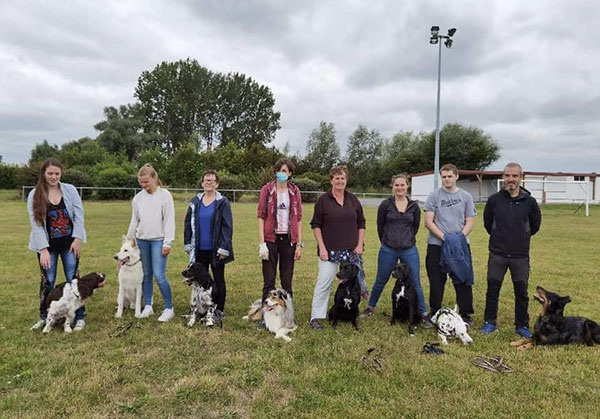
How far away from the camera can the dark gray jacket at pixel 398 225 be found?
489 cm

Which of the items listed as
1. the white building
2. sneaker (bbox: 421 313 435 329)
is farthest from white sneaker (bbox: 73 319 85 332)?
the white building

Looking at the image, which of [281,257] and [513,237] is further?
[281,257]

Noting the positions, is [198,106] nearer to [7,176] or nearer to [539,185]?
[7,176]

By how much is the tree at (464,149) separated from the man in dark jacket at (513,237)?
40.2m

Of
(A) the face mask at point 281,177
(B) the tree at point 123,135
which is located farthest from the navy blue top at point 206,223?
(B) the tree at point 123,135

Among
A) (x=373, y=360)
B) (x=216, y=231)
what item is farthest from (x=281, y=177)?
(x=373, y=360)

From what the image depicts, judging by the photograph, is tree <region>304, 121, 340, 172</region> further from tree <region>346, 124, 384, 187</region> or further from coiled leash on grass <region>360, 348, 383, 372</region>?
coiled leash on grass <region>360, 348, 383, 372</region>

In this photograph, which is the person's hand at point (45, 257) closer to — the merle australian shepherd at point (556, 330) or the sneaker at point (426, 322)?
the sneaker at point (426, 322)

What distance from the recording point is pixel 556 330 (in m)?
4.28

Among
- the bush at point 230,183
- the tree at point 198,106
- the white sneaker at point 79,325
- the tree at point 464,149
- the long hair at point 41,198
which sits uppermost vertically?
the tree at point 198,106

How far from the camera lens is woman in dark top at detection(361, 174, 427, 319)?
4.90 metres

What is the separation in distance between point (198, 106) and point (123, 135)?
35.1 feet

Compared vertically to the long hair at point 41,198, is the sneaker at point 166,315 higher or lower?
lower

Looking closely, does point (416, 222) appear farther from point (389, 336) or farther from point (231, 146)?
point (231, 146)
